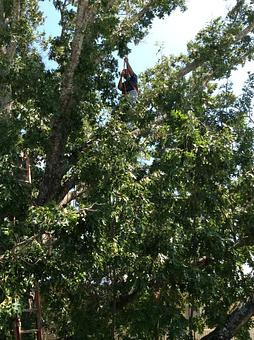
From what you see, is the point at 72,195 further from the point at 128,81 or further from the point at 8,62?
the point at 128,81

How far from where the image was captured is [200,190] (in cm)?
758

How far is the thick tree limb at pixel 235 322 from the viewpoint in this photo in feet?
27.3

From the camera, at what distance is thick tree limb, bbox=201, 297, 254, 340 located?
831cm

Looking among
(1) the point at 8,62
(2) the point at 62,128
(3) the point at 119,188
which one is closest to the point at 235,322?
(3) the point at 119,188

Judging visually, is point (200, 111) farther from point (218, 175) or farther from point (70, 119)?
point (70, 119)

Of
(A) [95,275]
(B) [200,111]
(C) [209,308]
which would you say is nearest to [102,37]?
(B) [200,111]

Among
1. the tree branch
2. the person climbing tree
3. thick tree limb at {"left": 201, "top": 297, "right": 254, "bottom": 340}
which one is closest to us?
thick tree limb at {"left": 201, "top": 297, "right": 254, "bottom": 340}

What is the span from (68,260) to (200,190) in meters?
2.08

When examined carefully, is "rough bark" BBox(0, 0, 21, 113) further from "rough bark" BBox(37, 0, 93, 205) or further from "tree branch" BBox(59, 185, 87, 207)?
"tree branch" BBox(59, 185, 87, 207)

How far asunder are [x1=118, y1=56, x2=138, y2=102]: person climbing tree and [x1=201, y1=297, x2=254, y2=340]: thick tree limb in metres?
4.38

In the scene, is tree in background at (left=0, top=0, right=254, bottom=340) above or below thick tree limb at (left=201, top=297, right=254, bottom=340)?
above

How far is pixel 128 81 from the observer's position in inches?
424

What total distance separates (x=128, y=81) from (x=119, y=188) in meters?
4.18

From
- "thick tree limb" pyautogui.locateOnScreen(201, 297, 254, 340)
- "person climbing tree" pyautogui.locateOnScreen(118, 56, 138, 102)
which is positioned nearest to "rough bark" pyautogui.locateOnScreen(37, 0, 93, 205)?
"person climbing tree" pyautogui.locateOnScreen(118, 56, 138, 102)
